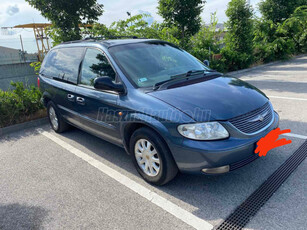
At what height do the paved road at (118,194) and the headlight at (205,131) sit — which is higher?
the headlight at (205,131)

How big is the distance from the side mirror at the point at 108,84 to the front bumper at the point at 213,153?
41.2 inches

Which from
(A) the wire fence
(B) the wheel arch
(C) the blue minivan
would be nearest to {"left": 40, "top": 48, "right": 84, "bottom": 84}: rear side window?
(C) the blue minivan

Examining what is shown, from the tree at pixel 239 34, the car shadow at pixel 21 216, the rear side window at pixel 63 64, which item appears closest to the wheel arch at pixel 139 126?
the car shadow at pixel 21 216

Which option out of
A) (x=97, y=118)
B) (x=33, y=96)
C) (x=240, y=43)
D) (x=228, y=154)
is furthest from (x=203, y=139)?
(x=240, y=43)

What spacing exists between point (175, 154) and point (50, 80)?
134 inches

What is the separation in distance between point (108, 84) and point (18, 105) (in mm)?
3840

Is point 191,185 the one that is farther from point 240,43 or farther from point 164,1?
point 240,43

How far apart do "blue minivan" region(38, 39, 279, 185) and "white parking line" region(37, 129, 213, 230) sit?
0.18 m

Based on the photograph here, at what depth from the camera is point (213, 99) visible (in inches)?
109

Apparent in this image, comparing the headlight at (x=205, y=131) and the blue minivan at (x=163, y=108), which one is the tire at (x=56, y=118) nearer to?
the blue minivan at (x=163, y=108)

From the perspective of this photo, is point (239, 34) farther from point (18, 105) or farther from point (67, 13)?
point (18, 105)

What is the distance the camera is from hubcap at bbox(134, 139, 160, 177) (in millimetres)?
2873

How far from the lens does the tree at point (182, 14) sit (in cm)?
970

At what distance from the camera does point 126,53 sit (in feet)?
11.5
